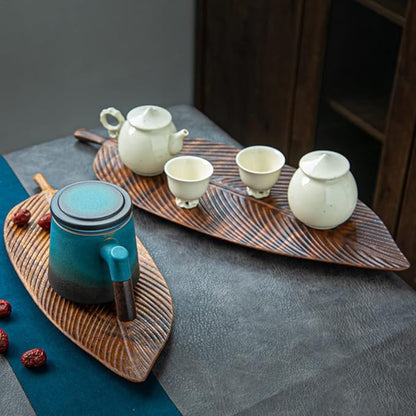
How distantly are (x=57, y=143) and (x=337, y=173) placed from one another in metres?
0.73

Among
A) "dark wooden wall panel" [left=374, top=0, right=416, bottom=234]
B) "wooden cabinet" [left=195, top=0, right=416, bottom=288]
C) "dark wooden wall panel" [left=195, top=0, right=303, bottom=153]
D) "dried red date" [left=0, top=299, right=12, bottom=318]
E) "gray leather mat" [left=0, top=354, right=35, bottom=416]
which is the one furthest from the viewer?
"dark wooden wall panel" [left=195, top=0, right=303, bottom=153]

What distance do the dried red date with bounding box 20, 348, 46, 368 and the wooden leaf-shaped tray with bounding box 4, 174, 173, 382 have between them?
6cm

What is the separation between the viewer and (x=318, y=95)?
241 centimetres

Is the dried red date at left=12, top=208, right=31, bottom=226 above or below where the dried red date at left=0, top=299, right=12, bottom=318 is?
above

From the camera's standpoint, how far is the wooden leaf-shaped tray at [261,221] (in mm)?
1320

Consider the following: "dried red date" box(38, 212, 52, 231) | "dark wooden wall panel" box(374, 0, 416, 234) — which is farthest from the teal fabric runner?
"dark wooden wall panel" box(374, 0, 416, 234)

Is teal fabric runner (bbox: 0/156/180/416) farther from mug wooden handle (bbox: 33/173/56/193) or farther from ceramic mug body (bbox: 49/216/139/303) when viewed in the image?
mug wooden handle (bbox: 33/173/56/193)

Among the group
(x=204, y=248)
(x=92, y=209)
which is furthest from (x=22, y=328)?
(x=204, y=248)

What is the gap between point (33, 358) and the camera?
110 centimetres

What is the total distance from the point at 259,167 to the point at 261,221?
15 centimetres

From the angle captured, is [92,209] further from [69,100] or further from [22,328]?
[69,100]

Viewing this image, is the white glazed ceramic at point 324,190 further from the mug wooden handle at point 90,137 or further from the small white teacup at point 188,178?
the mug wooden handle at point 90,137

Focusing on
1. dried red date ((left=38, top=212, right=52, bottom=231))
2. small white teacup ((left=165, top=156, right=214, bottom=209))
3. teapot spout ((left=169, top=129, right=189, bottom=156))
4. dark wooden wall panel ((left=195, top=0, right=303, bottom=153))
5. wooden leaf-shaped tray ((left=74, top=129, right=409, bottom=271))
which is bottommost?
dark wooden wall panel ((left=195, top=0, right=303, bottom=153))

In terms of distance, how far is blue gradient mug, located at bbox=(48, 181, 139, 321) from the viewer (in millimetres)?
1103
